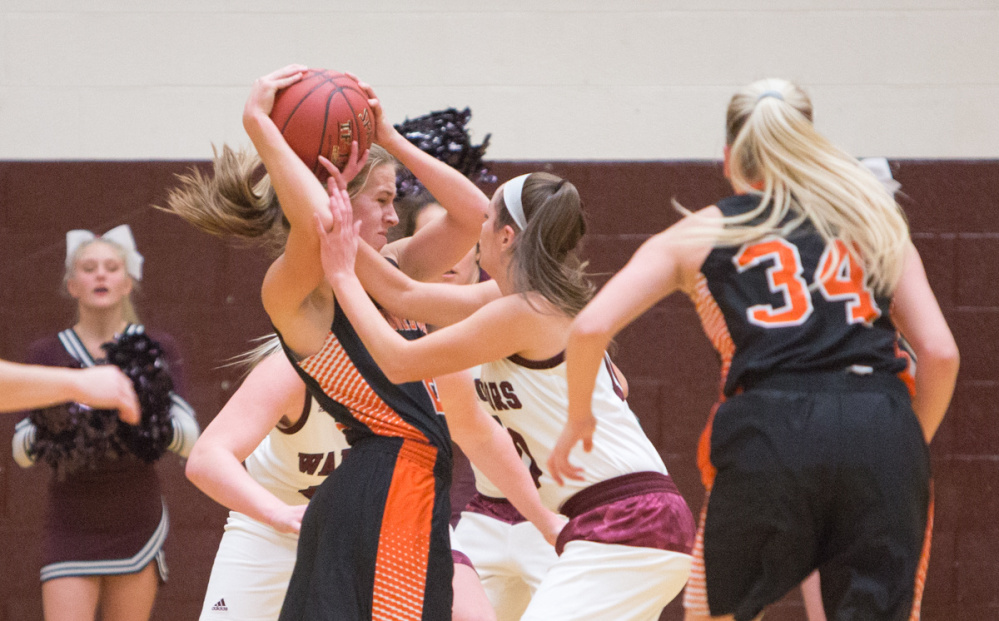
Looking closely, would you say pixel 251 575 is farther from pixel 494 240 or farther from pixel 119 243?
pixel 119 243

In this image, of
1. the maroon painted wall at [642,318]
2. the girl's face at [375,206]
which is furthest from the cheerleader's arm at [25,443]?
the girl's face at [375,206]

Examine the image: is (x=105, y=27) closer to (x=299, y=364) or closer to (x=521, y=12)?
(x=521, y=12)

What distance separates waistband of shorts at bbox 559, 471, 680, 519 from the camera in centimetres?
285

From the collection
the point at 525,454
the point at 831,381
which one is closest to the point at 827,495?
the point at 831,381

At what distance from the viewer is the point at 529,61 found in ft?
17.5

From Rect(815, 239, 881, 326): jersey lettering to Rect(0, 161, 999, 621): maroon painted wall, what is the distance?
109 inches

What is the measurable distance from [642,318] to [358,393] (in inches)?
107

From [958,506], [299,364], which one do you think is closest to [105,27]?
[299,364]

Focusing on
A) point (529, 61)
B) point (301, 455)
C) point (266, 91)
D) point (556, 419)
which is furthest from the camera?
point (529, 61)

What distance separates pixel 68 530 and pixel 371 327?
8.07ft

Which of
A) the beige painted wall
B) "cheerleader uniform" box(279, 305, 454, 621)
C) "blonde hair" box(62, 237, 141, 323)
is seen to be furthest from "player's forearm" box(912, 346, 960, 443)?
"blonde hair" box(62, 237, 141, 323)

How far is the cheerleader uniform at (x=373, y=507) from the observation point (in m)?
2.45

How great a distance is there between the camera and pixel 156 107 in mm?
5316

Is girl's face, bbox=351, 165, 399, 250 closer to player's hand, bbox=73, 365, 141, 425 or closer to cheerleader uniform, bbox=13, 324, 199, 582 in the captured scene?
player's hand, bbox=73, 365, 141, 425
